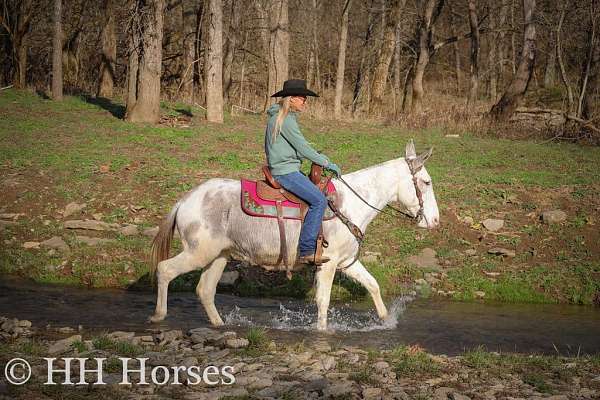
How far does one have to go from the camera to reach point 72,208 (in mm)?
14992

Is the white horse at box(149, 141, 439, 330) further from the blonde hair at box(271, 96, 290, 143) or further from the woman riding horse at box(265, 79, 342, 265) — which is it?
the blonde hair at box(271, 96, 290, 143)

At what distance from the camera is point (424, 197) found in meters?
10.2

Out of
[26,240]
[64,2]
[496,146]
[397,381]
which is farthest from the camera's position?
[64,2]

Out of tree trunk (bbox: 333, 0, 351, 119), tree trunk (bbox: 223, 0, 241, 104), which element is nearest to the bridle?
tree trunk (bbox: 333, 0, 351, 119)

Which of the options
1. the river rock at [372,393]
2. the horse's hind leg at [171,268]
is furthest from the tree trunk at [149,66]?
the river rock at [372,393]

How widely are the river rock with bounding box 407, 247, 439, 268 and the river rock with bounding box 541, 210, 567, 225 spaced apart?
278 cm

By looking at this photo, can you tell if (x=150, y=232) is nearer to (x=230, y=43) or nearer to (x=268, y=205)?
(x=268, y=205)

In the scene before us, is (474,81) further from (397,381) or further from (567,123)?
(397,381)

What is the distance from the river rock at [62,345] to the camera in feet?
23.9

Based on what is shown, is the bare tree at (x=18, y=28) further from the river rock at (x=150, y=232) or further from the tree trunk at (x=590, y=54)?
the tree trunk at (x=590, y=54)

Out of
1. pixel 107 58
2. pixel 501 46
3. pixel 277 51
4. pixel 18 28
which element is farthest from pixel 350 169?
→ pixel 501 46

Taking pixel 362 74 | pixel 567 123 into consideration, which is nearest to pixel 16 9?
pixel 362 74

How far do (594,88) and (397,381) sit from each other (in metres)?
22.0

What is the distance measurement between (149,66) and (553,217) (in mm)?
14159
